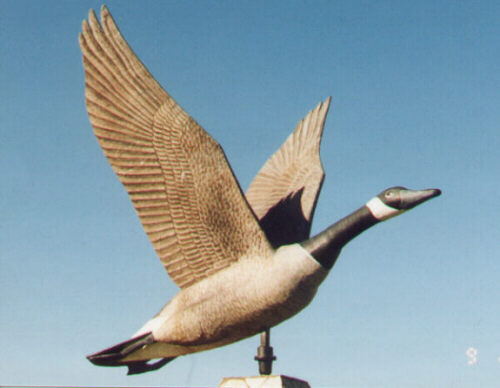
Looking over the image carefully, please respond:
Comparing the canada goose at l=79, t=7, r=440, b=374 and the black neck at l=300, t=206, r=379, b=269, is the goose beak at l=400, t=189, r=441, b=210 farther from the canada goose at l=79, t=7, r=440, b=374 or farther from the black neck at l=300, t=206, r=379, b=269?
the black neck at l=300, t=206, r=379, b=269

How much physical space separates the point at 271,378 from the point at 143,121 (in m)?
2.70

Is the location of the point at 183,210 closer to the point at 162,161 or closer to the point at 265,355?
the point at 162,161

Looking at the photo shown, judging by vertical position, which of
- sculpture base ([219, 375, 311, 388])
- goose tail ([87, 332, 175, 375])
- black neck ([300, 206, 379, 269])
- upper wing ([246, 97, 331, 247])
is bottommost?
sculpture base ([219, 375, 311, 388])

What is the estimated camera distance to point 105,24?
6.46m

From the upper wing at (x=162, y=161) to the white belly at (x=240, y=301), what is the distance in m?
0.23

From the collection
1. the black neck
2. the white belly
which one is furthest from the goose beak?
the white belly

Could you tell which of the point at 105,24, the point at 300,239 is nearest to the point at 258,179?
the point at 300,239

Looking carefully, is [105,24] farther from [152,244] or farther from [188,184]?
[152,244]

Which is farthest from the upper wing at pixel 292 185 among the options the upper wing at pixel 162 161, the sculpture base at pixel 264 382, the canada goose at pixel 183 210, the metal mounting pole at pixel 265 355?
the sculpture base at pixel 264 382

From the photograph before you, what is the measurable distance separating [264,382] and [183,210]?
Answer: 1.77 metres

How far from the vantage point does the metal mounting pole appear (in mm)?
6293

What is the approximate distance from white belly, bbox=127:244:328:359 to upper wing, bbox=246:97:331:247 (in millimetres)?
1031

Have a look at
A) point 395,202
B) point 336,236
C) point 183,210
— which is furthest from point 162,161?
point 395,202

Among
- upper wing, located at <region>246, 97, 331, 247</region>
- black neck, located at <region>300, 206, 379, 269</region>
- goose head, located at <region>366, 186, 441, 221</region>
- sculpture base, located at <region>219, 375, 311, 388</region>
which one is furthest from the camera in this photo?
upper wing, located at <region>246, 97, 331, 247</region>
